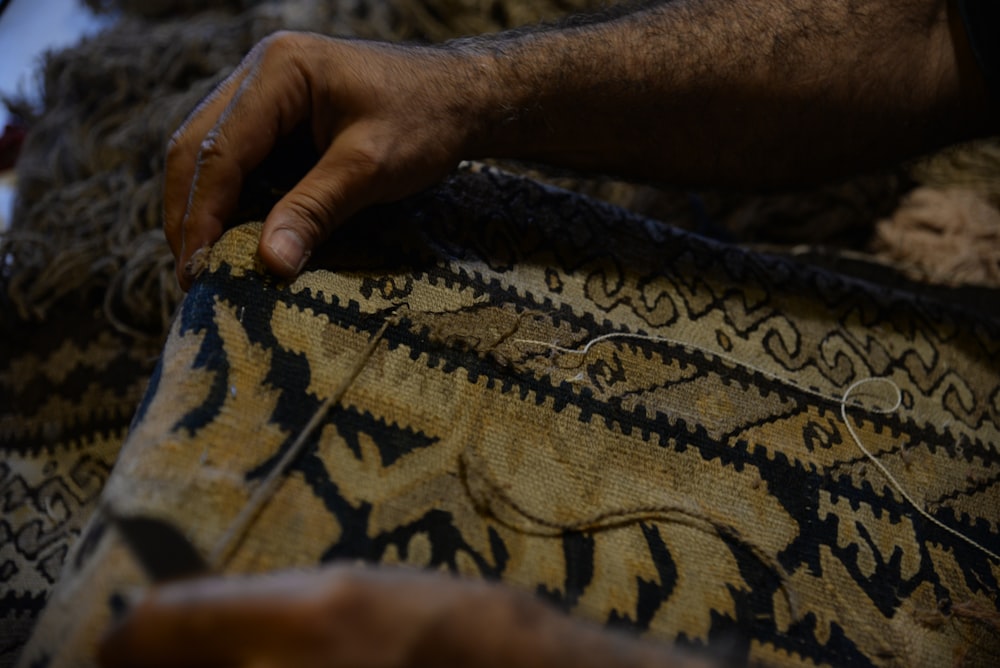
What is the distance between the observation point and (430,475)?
2.05 feet

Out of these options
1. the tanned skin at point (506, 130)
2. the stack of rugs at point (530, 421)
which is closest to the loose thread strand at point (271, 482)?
the stack of rugs at point (530, 421)

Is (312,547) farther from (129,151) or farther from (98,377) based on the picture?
(129,151)

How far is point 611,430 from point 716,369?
171 mm

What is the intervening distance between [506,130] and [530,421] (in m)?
0.32

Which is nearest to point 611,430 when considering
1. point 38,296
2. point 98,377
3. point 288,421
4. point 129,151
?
point 288,421

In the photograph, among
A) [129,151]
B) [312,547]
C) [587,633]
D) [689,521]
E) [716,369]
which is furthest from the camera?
[129,151]

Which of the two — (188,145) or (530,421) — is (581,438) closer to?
(530,421)

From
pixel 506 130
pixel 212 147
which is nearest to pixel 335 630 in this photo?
pixel 212 147

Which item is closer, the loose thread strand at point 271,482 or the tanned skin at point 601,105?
the loose thread strand at point 271,482

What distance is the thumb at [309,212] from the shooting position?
Result: 666 mm

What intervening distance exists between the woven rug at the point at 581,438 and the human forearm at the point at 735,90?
9 cm

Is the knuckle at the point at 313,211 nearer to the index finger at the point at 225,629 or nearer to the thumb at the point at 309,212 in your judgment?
the thumb at the point at 309,212

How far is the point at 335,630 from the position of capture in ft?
1.22

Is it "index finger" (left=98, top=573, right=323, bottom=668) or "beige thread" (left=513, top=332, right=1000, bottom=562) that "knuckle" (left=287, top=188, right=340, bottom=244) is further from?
"index finger" (left=98, top=573, right=323, bottom=668)
